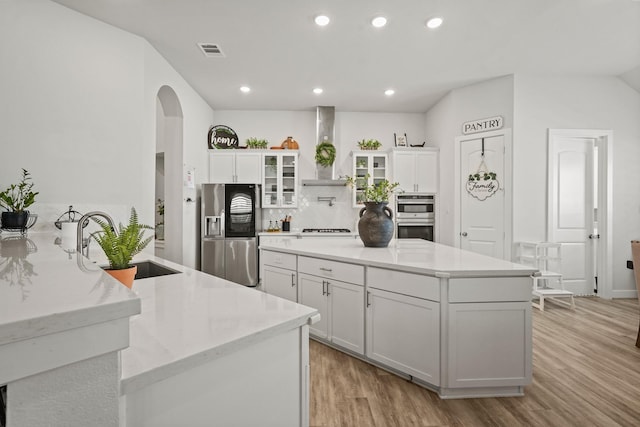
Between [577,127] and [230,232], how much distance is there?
202 inches

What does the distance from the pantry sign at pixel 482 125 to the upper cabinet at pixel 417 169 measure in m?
0.72

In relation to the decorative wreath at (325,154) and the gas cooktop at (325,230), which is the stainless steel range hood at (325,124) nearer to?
the decorative wreath at (325,154)

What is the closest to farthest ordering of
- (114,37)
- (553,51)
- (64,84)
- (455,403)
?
(455,403), (64,84), (114,37), (553,51)

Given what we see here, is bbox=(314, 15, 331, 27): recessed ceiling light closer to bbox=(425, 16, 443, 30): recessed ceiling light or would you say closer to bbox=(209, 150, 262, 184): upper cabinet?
bbox=(425, 16, 443, 30): recessed ceiling light

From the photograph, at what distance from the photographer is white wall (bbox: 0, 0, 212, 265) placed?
7.75 ft

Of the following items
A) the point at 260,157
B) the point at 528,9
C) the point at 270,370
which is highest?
the point at 528,9

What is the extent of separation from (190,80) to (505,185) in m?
4.50

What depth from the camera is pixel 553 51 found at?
360cm

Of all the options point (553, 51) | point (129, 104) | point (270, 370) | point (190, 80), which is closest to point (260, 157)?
point (190, 80)

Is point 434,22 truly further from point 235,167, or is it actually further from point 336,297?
point 235,167

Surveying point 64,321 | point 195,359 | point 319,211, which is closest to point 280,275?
point 195,359

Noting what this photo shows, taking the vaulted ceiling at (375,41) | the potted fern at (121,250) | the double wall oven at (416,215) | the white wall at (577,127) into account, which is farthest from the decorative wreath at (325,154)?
the potted fern at (121,250)

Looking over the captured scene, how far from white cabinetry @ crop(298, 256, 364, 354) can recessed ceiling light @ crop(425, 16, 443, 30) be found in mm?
2433

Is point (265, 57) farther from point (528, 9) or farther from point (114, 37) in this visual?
point (528, 9)
